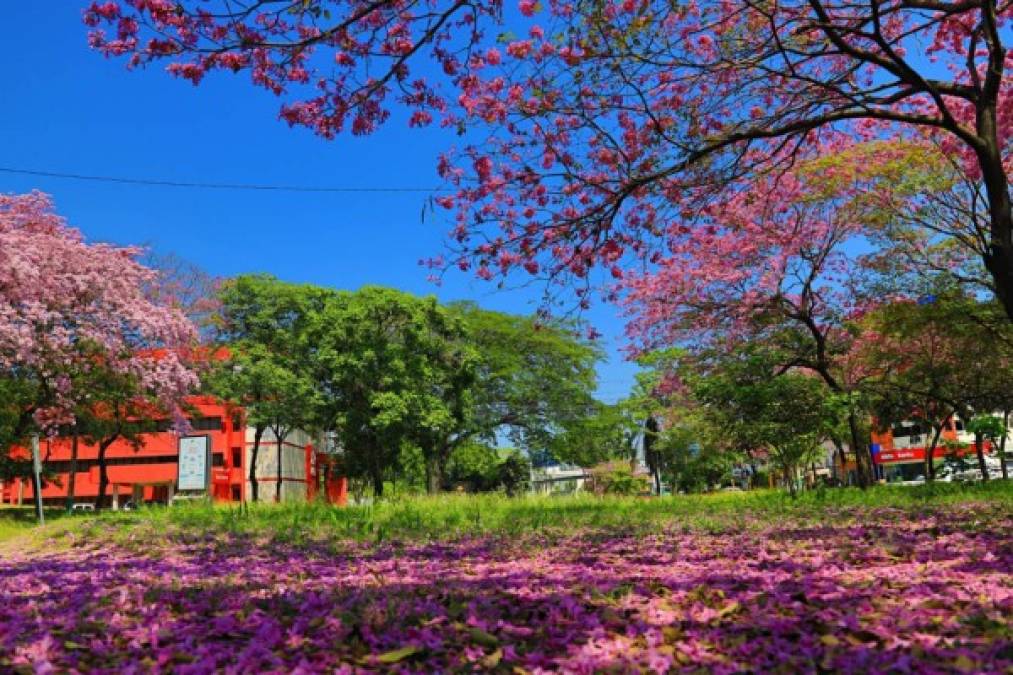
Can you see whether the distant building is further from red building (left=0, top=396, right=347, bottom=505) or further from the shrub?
red building (left=0, top=396, right=347, bottom=505)

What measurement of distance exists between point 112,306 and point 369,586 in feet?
46.4

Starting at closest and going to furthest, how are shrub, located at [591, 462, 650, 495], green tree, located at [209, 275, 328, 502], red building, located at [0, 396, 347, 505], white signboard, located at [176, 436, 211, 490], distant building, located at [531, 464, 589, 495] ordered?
white signboard, located at [176, 436, 211, 490] → distant building, located at [531, 464, 589, 495] → green tree, located at [209, 275, 328, 502] → shrub, located at [591, 462, 650, 495] → red building, located at [0, 396, 347, 505]

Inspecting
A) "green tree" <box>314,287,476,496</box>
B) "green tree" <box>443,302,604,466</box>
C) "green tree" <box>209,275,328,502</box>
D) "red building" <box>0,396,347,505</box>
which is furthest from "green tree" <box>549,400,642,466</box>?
"red building" <box>0,396,347,505</box>

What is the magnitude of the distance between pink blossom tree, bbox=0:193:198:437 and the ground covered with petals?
1015 centimetres

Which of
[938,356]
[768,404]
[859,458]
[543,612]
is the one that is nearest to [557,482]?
[938,356]

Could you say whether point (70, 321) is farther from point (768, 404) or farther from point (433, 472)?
point (433, 472)

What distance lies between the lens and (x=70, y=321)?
15.5m

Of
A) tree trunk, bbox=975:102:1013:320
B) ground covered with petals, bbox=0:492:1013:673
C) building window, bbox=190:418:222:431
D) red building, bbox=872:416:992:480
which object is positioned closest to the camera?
ground covered with petals, bbox=0:492:1013:673

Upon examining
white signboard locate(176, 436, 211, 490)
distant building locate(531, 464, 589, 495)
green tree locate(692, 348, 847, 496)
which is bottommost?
distant building locate(531, 464, 589, 495)

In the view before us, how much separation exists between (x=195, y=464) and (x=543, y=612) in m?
13.8

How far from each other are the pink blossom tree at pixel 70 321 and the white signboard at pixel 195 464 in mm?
1889

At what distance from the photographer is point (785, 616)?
10.3ft

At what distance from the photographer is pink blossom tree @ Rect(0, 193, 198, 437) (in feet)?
46.2

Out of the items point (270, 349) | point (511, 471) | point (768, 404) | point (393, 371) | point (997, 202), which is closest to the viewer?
point (997, 202)
